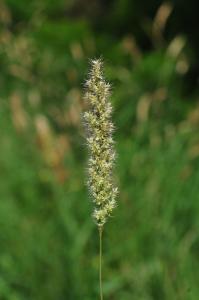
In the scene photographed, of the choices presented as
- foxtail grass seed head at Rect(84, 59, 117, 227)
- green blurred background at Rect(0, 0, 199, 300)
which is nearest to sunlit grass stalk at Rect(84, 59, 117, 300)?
foxtail grass seed head at Rect(84, 59, 117, 227)

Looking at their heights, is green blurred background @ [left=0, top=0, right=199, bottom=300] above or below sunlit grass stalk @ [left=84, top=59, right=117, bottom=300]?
above

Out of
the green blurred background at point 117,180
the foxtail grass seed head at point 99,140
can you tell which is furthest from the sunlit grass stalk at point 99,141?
the green blurred background at point 117,180

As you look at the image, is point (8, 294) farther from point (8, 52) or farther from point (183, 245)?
point (8, 52)

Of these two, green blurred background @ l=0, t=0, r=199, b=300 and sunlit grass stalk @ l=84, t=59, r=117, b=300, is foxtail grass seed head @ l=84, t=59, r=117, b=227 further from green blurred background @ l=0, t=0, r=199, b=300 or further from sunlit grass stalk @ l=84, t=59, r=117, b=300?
green blurred background @ l=0, t=0, r=199, b=300

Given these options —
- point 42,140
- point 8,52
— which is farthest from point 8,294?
point 8,52

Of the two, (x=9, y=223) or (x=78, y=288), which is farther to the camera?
(x=9, y=223)

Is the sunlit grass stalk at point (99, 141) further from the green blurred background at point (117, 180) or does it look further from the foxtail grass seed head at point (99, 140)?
the green blurred background at point (117, 180)

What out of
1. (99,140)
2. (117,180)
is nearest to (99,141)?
(99,140)
